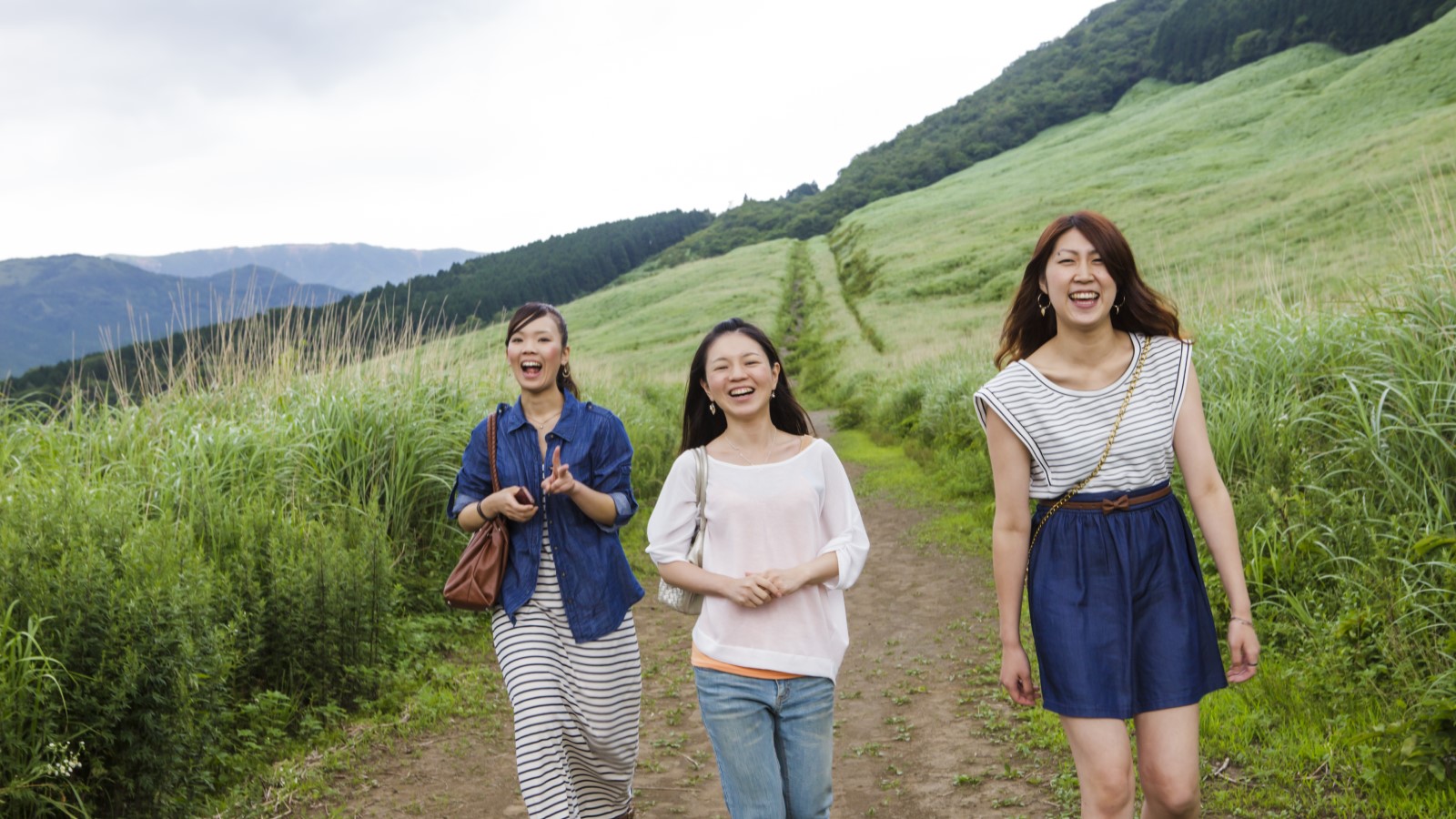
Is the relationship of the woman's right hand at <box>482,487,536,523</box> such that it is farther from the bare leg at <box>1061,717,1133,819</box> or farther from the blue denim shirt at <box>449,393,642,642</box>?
the bare leg at <box>1061,717,1133,819</box>

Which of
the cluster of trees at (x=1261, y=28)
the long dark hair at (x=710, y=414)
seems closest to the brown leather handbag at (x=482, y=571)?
the long dark hair at (x=710, y=414)

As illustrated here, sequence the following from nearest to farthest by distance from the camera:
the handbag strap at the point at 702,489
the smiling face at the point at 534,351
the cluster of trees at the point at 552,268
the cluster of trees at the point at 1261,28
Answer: the handbag strap at the point at 702,489 < the smiling face at the point at 534,351 < the cluster of trees at the point at 1261,28 < the cluster of trees at the point at 552,268

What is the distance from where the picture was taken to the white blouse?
304cm

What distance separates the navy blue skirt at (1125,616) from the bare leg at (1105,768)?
4 cm

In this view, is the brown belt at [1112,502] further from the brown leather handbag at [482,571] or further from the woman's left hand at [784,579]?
the brown leather handbag at [482,571]

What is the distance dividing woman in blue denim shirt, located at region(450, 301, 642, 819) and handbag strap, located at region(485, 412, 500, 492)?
0.07ft

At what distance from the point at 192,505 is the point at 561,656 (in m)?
3.60

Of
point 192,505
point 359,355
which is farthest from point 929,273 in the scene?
point 192,505

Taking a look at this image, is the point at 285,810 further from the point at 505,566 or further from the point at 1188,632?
the point at 1188,632

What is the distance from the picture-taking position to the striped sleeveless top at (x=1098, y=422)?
2908 millimetres

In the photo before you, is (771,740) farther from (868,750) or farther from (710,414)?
(868,750)

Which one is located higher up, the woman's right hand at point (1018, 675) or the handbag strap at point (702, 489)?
the handbag strap at point (702, 489)

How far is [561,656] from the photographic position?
3967mm

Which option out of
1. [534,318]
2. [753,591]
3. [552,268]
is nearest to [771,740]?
[753,591]
